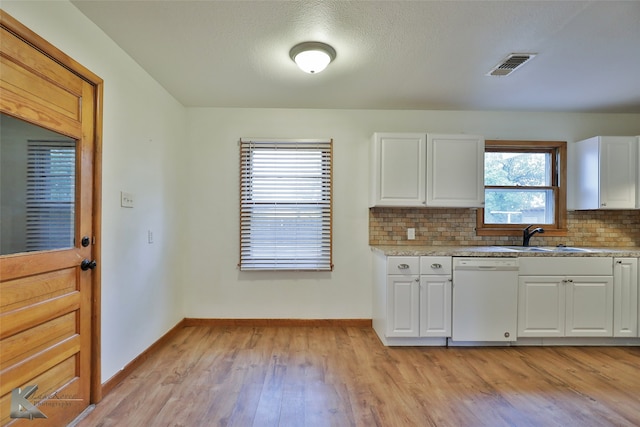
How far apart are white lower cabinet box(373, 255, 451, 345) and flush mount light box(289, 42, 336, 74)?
1.70 m

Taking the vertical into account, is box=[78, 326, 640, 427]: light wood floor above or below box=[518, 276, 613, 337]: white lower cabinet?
below

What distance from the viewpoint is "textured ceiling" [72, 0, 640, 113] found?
171cm

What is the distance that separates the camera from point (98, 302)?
1.87 m

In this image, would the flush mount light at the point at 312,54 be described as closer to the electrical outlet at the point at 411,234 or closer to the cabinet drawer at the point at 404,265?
the cabinet drawer at the point at 404,265

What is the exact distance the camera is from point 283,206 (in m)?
3.19

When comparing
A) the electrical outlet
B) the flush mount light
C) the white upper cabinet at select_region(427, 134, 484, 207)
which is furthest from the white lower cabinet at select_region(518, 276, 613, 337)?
the flush mount light

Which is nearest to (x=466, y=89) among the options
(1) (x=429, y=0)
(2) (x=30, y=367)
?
(1) (x=429, y=0)

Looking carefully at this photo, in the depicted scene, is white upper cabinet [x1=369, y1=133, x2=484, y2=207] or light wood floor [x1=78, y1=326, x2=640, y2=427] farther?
white upper cabinet [x1=369, y1=133, x2=484, y2=207]

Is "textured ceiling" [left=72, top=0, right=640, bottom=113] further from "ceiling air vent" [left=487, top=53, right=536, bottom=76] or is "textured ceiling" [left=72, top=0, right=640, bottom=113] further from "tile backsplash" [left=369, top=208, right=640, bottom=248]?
"tile backsplash" [left=369, top=208, right=640, bottom=248]

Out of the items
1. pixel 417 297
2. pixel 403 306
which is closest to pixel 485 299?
pixel 417 297

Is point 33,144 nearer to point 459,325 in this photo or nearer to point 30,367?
point 30,367

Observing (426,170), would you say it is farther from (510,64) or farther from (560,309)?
(560,309)

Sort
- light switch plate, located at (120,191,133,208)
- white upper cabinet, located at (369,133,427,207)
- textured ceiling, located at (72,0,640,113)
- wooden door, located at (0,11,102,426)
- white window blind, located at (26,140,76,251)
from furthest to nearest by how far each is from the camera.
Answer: white upper cabinet, located at (369,133,427,207), light switch plate, located at (120,191,133,208), textured ceiling, located at (72,0,640,113), white window blind, located at (26,140,76,251), wooden door, located at (0,11,102,426)

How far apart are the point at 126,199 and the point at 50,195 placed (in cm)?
59
